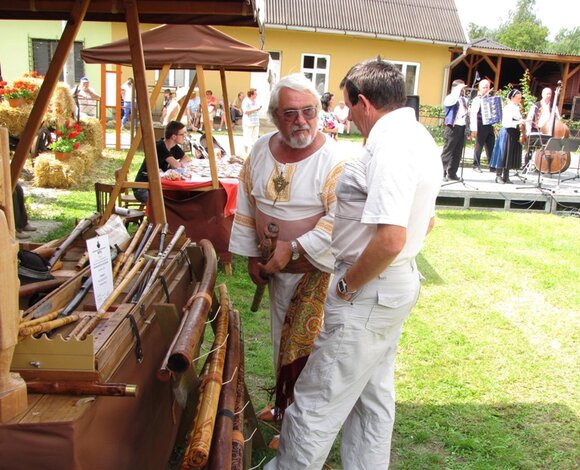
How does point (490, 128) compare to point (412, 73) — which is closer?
point (490, 128)

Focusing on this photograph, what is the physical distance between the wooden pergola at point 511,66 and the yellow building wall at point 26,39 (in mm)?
13149

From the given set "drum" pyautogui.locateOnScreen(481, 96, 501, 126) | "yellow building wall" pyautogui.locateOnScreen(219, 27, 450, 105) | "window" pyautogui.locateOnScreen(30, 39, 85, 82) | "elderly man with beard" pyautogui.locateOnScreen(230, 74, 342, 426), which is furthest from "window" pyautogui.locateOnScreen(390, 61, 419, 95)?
"elderly man with beard" pyautogui.locateOnScreen(230, 74, 342, 426)

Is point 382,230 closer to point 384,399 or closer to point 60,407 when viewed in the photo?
point 384,399

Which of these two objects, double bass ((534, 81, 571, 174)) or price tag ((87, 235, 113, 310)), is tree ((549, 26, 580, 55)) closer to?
double bass ((534, 81, 571, 174))

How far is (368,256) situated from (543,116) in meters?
11.7

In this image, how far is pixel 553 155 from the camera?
11547mm

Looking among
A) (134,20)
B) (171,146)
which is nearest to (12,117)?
(171,146)

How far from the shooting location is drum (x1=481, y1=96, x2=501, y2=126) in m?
11.1

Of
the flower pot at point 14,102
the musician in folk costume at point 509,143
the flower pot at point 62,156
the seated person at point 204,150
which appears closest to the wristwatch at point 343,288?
the seated person at point 204,150

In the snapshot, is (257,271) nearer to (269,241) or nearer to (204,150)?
(269,241)

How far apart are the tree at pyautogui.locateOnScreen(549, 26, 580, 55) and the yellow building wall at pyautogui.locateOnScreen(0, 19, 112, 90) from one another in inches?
2574

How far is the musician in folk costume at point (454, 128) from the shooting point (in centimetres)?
1066

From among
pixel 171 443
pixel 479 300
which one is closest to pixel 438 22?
pixel 479 300

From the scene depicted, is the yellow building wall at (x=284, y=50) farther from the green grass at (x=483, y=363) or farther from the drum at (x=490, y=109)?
the green grass at (x=483, y=363)
